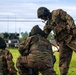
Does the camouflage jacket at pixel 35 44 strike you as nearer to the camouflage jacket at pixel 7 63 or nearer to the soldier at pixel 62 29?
the camouflage jacket at pixel 7 63

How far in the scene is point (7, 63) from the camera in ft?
34.6

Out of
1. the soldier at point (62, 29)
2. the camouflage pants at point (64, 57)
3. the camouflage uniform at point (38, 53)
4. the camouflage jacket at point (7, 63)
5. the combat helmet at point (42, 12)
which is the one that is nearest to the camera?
the camouflage uniform at point (38, 53)

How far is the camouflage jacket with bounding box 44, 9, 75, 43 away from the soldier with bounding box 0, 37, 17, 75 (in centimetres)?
183

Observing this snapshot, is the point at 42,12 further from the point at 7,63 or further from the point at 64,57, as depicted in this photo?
the point at 7,63

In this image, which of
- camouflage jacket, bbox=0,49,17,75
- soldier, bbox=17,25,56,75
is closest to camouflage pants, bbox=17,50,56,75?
soldier, bbox=17,25,56,75

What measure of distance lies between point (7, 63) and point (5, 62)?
0.16 meters

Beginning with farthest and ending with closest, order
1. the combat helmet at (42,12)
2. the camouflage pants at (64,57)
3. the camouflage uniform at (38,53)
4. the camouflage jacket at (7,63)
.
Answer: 1. the camouflage pants at (64,57)
2. the combat helmet at (42,12)
3. the camouflage jacket at (7,63)
4. the camouflage uniform at (38,53)

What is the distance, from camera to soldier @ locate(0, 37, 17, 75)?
10.5 metres

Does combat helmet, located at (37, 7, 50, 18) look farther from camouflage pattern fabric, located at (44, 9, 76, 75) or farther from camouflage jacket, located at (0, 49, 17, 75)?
camouflage jacket, located at (0, 49, 17, 75)

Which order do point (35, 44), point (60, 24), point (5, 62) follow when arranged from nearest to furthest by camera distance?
point (35, 44) < point (5, 62) < point (60, 24)

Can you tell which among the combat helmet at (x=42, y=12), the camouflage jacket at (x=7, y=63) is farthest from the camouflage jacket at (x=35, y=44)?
the combat helmet at (x=42, y=12)

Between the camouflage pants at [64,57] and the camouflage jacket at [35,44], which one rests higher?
the camouflage jacket at [35,44]

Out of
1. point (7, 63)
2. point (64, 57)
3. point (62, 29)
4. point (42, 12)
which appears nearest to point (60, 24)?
point (62, 29)

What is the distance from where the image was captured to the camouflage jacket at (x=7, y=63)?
413 inches
